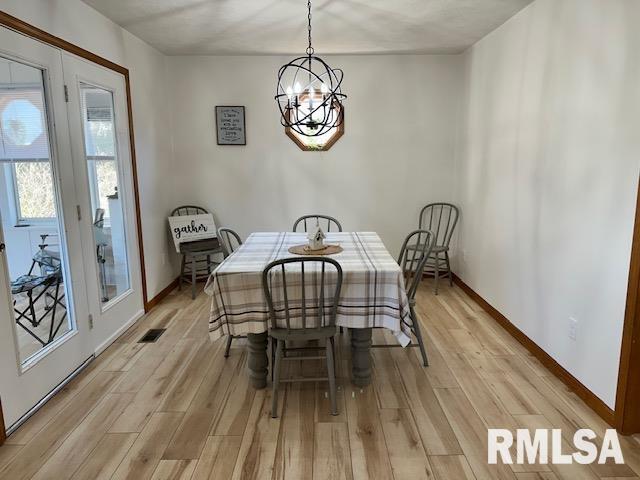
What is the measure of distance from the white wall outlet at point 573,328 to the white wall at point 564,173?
3 cm

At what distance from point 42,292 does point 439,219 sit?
152 inches

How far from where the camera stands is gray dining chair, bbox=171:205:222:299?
4395mm

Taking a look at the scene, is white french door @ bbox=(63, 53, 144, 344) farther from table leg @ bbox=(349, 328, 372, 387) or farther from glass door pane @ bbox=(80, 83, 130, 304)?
table leg @ bbox=(349, 328, 372, 387)

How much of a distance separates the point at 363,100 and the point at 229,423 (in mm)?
3585

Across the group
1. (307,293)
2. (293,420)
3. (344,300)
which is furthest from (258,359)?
(344,300)

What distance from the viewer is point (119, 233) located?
351 cm

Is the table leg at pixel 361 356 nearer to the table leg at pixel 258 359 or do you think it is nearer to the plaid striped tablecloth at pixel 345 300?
the plaid striped tablecloth at pixel 345 300

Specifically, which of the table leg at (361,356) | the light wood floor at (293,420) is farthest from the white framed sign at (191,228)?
the table leg at (361,356)

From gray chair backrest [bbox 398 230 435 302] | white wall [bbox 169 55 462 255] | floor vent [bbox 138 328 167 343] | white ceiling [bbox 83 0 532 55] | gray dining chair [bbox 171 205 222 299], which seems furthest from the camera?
white wall [bbox 169 55 462 255]

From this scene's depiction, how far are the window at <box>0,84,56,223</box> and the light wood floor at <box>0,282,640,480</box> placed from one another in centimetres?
114

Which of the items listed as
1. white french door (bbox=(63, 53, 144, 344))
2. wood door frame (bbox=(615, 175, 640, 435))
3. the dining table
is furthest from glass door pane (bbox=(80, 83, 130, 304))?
wood door frame (bbox=(615, 175, 640, 435))

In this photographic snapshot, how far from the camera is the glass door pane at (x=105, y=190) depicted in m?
3.05

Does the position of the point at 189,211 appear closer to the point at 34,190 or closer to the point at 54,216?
the point at 54,216

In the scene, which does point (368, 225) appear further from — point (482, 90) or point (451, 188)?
point (482, 90)
